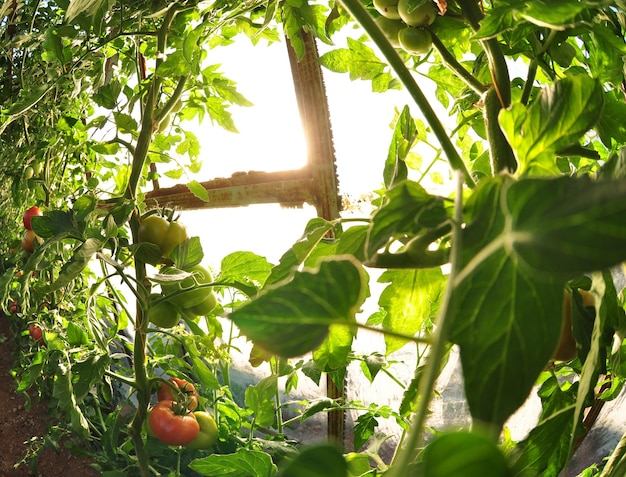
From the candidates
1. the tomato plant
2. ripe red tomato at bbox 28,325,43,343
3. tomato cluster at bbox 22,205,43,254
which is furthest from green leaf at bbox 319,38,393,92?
ripe red tomato at bbox 28,325,43,343

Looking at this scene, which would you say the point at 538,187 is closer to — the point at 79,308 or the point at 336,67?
the point at 336,67

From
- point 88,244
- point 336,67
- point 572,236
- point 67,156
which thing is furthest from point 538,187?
point 67,156

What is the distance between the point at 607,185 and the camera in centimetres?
11

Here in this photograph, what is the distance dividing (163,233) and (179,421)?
13.7 inches

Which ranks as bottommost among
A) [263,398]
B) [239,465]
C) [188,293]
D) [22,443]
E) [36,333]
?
[22,443]

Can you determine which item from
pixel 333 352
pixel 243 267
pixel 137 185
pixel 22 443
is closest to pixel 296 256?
pixel 333 352

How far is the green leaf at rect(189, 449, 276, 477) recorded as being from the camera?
1.61 ft

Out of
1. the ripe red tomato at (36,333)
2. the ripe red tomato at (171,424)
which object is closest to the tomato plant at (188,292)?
the ripe red tomato at (171,424)

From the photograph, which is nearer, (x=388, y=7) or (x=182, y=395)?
(x=388, y=7)

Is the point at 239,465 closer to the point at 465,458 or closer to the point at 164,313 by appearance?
the point at 164,313

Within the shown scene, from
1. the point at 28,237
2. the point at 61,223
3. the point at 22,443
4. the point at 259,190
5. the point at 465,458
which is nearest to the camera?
the point at 465,458

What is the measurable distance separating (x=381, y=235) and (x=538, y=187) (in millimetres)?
64

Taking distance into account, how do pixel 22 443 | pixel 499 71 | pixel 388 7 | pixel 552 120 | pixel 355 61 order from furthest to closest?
pixel 22 443
pixel 355 61
pixel 388 7
pixel 499 71
pixel 552 120

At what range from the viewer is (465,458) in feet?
0.33
